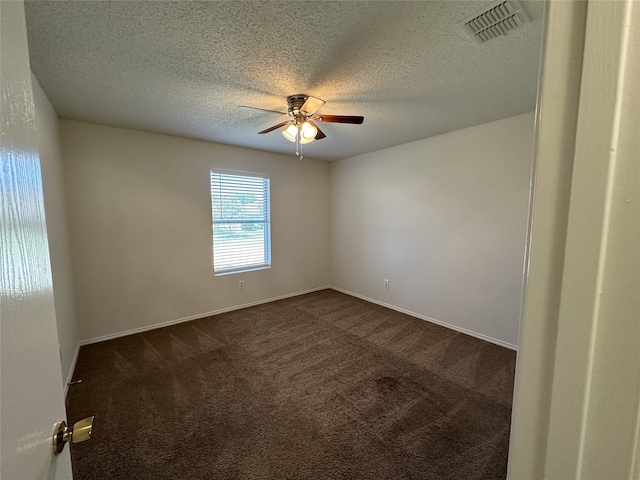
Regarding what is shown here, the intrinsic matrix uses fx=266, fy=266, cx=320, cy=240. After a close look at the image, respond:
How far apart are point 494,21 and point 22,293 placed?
2.14m

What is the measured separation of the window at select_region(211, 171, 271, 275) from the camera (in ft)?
12.7

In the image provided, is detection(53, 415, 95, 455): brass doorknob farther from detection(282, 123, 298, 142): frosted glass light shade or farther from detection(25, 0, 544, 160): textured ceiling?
detection(282, 123, 298, 142): frosted glass light shade

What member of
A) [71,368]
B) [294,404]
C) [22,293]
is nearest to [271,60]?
[22,293]

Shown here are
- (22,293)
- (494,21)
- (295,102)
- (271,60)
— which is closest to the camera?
(22,293)

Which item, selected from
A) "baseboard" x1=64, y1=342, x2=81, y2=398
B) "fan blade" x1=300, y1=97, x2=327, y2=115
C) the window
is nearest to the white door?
"fan blade" x1=300, y1=97, x2=327, y2=115

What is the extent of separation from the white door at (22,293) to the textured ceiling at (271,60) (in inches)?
44.1

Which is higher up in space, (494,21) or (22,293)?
(494,21)

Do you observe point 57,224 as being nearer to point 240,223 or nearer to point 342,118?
point 240,223

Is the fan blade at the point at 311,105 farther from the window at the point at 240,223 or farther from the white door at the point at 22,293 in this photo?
the window at the point at 240,223

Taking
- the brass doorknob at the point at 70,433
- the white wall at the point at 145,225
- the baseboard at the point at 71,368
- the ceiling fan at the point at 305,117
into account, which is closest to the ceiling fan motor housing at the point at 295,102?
the ceiling fan at the point at 305,117

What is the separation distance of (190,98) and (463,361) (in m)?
3.56

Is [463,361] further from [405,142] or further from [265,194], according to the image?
[265,194]

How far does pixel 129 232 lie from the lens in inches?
125

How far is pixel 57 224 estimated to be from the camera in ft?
7.73
